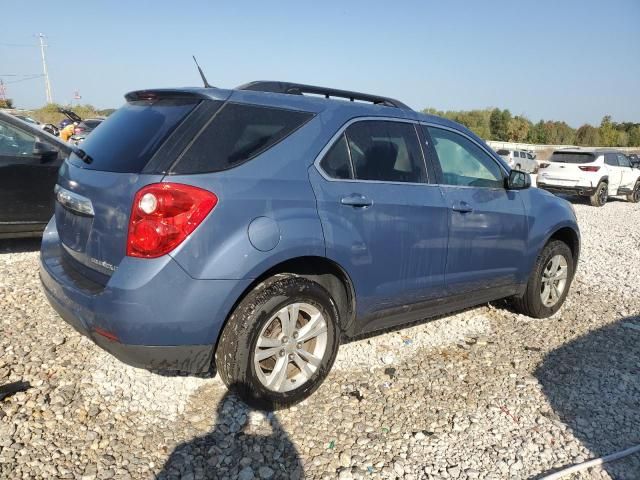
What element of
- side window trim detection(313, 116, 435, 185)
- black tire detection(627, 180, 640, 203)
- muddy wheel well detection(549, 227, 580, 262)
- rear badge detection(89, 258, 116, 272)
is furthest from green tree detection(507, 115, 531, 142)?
rear badge detection(89, 258, 116, 272)

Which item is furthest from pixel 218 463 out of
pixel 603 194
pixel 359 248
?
pixel 603 194

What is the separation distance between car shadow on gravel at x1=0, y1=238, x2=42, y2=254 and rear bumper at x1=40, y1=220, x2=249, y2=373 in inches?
149

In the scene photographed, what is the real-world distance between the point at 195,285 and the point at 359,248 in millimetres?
1011

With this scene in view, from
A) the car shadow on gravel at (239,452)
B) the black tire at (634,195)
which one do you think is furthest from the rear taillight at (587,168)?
the car shadow on gravel at (239,452)

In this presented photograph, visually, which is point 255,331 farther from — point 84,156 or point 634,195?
point 634,195

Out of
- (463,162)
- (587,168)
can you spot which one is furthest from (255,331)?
(587,168)

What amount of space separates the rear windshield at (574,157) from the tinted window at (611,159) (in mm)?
592

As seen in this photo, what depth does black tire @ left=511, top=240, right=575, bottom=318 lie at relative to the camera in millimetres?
4328

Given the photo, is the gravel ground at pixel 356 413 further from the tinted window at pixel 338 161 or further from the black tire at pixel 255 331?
the tinted window at pixel 338 161

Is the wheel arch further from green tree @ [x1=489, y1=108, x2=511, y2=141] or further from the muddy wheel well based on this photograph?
green tree @ [x1=489, y1=108, x2=511, y2=141]

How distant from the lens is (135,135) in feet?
8.70

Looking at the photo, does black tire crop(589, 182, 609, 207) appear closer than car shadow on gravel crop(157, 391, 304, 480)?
No

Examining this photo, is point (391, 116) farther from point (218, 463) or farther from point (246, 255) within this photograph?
point (218, 463)

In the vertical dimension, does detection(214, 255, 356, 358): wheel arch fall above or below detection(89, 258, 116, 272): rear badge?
below
